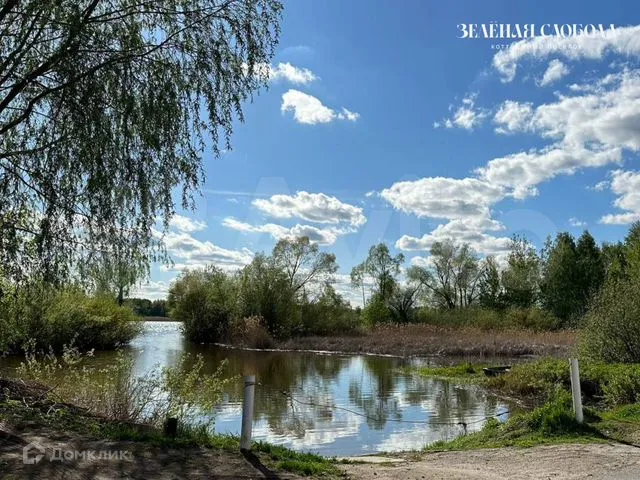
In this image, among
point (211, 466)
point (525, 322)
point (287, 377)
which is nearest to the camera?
point (211, 466)

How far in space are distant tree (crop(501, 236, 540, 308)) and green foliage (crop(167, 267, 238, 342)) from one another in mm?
25085

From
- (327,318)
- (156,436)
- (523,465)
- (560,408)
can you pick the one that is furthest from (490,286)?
(156,436)

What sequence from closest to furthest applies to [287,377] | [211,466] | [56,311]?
1. [211,466]
2. [287,377]
3. [56,311]

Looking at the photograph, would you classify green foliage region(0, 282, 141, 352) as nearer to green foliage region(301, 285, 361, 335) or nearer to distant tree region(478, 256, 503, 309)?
green foliage region(301, 285, 361, 335)

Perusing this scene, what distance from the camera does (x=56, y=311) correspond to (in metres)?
26.8

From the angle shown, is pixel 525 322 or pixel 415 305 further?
pixel 415 305

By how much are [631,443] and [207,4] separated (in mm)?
8563

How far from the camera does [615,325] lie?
1518 cm

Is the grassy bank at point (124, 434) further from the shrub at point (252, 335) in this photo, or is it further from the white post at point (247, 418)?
the shrub at point (252, 335)

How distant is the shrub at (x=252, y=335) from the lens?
37.5 metres

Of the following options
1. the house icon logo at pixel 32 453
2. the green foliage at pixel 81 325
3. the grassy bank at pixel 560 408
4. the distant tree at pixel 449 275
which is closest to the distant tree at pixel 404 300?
the distant tree at pixel 449 275

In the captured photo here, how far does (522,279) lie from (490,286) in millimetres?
3331

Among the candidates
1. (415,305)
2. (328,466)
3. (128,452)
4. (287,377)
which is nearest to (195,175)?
(128,452)

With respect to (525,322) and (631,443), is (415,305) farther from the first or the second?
(631,443)
